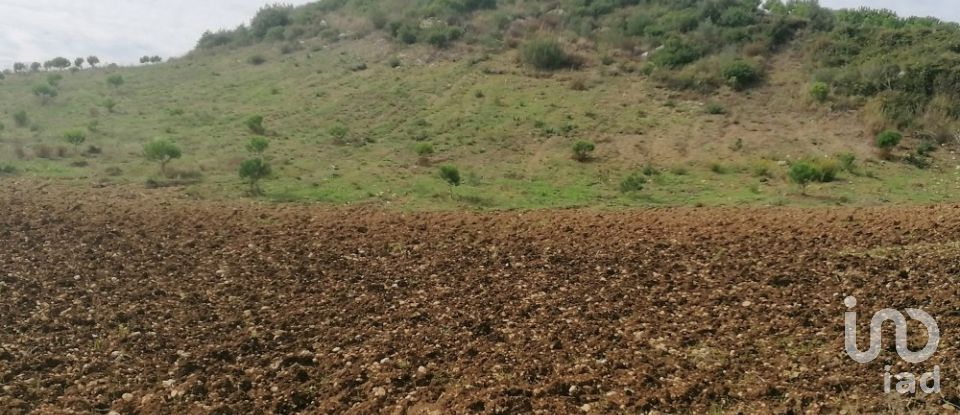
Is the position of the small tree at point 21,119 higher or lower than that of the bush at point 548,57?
lower

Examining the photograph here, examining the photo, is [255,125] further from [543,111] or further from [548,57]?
[548,57]

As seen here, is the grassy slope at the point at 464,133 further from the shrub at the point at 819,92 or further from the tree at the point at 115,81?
the tree at the point at 115,81

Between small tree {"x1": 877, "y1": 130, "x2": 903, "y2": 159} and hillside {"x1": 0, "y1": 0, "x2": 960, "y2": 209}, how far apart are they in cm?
17

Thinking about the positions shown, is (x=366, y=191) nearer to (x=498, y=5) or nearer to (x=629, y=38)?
(x=629, y=38)

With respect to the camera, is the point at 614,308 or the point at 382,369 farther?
the point at 614,308

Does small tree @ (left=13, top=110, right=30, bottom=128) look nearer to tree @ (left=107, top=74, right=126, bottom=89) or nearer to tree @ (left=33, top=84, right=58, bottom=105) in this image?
tree @ (left=33, top=84, right=58, bottom=105)

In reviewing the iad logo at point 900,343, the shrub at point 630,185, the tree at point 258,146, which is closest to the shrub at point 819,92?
the shrub at point 630,185

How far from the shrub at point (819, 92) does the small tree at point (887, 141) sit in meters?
4.35

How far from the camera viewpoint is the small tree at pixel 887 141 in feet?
58.5

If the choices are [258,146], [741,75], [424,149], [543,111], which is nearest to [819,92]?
[741,75]

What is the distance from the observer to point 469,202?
1459 cm

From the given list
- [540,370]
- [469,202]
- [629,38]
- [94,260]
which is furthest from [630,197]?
[629,38]

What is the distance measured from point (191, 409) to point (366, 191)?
9766 millimetres

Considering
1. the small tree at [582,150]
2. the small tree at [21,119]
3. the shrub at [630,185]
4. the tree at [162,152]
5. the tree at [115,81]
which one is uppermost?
the tree at [115,81]
